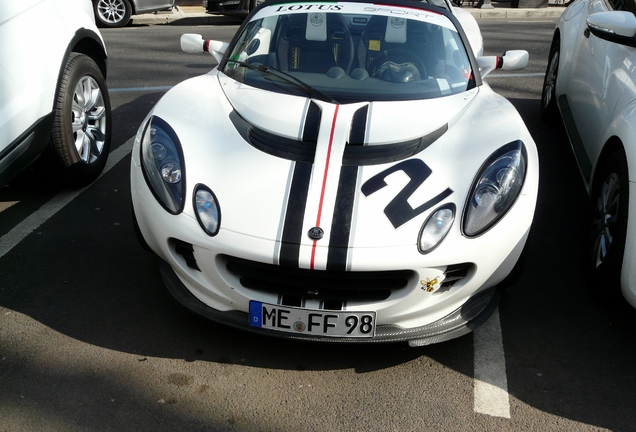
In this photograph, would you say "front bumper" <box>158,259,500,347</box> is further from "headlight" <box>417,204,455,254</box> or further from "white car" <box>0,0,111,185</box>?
"white car" <box>0,0,111,185</box>

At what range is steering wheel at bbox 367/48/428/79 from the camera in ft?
13.5

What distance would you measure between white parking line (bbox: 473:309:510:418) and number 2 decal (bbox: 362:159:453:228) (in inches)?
30.1

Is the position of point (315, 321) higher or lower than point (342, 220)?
lower

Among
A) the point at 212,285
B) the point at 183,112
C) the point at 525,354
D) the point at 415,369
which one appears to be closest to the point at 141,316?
the point at 212,285

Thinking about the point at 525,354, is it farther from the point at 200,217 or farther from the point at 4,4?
the point at 4,4

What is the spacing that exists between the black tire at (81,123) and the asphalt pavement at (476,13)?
27.5 ft

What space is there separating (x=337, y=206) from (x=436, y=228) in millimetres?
410

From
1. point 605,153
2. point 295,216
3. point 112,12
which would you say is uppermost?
point 295,216

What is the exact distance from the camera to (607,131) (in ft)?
12.9

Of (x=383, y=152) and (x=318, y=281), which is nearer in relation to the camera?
(x=318, y=281)

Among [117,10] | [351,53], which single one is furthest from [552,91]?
[117,10]

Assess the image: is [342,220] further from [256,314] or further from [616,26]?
[616,26]

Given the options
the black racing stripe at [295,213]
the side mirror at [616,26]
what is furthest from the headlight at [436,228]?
the side mirror at [616,26]

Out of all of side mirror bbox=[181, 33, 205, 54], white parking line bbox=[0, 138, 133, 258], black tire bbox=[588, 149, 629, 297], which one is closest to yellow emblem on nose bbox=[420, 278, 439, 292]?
black tire bbox=[588, 149, 629, 297]
